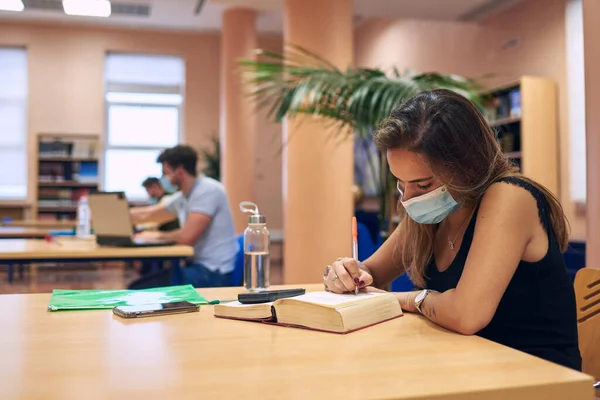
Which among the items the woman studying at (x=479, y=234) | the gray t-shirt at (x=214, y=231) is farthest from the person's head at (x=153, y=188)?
the woman studying at (x=479, y=234)

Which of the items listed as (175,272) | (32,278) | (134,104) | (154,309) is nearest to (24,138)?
(134,104)

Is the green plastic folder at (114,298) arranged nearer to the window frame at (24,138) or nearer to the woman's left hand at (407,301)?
the woman's left hand at (407,301)

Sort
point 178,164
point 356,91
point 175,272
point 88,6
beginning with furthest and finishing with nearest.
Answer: point 88,6
point 178,164
point 175,272
point 356,91

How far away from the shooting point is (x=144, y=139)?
410 inches

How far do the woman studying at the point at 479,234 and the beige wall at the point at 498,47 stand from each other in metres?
4.08

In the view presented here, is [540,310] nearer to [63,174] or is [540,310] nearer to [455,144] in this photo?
[455,144]

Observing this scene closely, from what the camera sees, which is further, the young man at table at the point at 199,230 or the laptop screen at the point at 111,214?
the young man at table at the point at 199,230

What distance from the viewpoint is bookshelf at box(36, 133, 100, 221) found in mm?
9539

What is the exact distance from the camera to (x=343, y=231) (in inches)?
191

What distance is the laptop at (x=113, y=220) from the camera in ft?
11.1

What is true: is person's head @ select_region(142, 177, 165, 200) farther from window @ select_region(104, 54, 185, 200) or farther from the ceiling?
window @ select_region(104, 54, 185, 200)

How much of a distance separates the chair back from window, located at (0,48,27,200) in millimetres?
9628

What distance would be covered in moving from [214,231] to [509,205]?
107 inches

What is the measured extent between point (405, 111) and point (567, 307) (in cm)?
60
